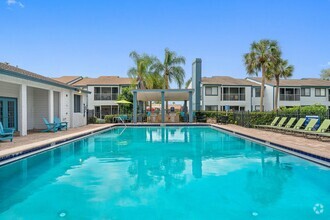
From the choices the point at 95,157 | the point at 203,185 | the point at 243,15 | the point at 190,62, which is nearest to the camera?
the point at 203,185

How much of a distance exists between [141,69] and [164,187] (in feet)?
86.3

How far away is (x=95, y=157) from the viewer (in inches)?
380

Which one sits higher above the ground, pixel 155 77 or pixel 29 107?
pixel 155 77

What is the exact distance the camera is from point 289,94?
36500 millimetres

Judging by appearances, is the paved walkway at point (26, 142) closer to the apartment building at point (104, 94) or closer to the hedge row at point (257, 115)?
the hedge row at point (257, 115)

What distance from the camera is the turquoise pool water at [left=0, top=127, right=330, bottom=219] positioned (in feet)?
15.4

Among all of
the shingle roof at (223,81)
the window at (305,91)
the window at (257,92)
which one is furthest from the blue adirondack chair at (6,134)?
the window at (305,91)

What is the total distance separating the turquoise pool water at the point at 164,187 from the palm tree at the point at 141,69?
2224cm

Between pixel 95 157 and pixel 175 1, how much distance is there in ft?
42.6

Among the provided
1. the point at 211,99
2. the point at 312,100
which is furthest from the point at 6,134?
the point at 312,100

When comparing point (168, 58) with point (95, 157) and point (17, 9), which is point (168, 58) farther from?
point (95, 157)

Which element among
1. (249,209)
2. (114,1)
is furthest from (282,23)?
(249,209)

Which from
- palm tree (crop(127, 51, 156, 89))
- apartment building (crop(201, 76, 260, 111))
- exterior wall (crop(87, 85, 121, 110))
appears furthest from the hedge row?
exterior wall (crop(87, 85, 121, 110))

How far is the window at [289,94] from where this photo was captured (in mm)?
36344
